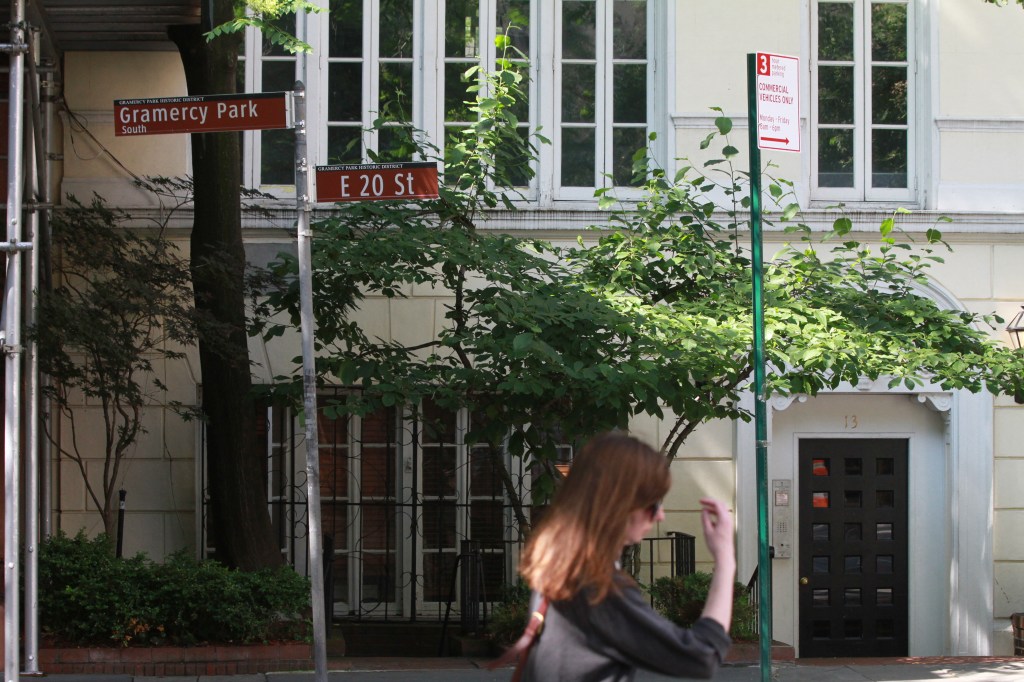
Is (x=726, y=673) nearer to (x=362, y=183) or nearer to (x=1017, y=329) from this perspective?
(x=1017, y=329)

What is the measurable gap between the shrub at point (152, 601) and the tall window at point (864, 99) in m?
7.32

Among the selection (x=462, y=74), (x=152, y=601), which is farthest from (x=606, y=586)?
(x=462, y=74)

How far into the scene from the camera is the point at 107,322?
9898 mm

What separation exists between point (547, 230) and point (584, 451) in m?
9.55

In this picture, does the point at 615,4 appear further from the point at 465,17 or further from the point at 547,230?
the point at 547,230

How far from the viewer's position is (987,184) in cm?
1319

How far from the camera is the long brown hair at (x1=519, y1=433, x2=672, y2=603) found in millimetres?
3271

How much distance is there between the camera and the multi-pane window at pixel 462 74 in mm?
13008

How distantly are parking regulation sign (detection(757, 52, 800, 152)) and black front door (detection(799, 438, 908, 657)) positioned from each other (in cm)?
648

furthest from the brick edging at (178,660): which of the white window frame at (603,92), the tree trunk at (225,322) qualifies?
the white window frame at (603,92)

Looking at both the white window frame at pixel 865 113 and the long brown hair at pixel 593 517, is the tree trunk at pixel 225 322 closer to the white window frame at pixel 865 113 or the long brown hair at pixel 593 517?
the white window frame at pixel 865 113

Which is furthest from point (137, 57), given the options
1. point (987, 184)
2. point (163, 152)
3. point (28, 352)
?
point (987, 184)

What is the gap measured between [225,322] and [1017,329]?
25.2 feet

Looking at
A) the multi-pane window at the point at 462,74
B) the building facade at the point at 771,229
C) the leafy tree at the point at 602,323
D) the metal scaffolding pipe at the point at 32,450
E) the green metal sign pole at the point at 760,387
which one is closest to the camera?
the green metal sign pole at the point at 760,387
